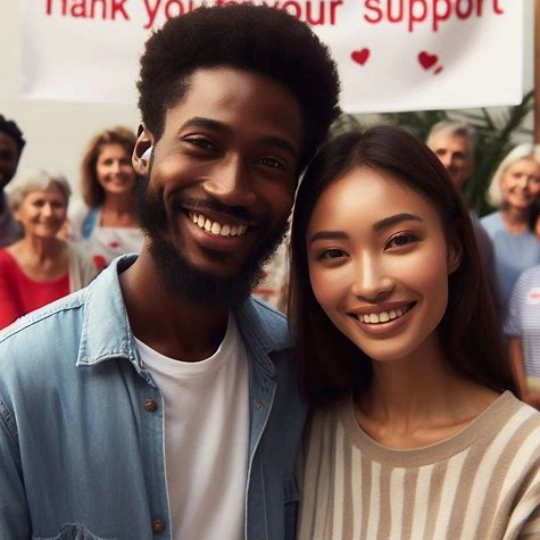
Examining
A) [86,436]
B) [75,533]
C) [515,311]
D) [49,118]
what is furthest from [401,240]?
[49,118]

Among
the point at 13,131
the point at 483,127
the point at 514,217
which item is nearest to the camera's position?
the point at 514,217

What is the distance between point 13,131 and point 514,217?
5.39 feet

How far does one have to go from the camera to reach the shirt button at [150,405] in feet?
5.03

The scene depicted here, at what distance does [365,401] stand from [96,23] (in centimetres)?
153

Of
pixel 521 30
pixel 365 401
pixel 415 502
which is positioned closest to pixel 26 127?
pixel 521 30

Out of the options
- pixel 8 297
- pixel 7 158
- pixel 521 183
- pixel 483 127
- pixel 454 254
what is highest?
pixel 483 127

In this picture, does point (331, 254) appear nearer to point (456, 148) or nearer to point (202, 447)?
point (202, 447)

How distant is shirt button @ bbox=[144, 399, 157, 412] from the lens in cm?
Answer: 153

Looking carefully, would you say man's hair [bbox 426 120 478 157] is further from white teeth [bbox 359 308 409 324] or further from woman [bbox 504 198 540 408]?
white teeth [bbox 359 308 409 324]

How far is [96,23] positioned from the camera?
267 cm

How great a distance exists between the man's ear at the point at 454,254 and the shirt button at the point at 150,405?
59cm

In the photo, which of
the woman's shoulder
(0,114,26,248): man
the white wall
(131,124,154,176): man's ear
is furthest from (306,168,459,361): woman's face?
the white wall

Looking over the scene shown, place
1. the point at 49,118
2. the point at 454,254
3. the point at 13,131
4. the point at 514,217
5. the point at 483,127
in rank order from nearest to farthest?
1. the point at 454,254
2. the point at 514,217
3. the point at 13,131
4. the point at 49,118
5. the point at 483,127

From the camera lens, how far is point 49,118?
133 inches
